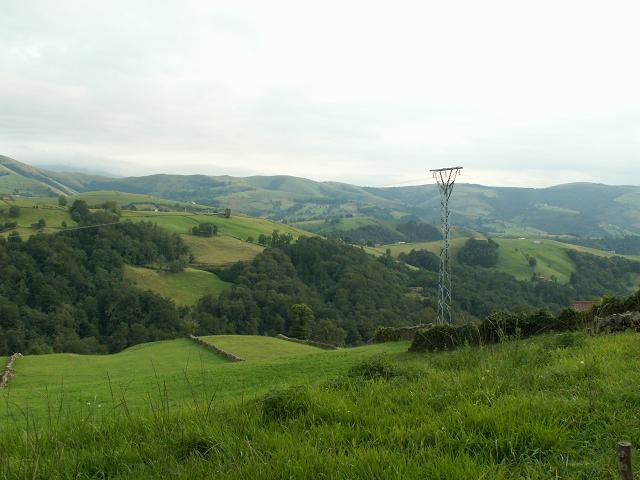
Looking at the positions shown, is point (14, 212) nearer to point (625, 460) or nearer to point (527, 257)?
point (625, 460)

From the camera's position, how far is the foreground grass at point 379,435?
3770mm

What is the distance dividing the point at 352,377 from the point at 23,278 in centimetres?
9803

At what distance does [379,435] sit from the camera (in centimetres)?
450

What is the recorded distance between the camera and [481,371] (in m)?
6.80

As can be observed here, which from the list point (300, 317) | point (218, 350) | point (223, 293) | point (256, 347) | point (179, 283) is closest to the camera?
point (218, 350)

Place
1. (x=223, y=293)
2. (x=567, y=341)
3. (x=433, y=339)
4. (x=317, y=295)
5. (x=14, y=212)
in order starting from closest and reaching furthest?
1. (x=567, y=341)
2. (x=433, y=339)
3. (x=223, y=293)
4. (x=317, y=295)
5. (x=14, y=212)

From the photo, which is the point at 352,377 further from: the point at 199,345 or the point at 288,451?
the point at 199,345

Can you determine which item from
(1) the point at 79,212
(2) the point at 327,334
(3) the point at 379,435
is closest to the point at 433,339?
(3) the point at 379,435

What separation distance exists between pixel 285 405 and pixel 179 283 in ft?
336

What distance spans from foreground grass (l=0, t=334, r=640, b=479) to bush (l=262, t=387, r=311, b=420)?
14 mm

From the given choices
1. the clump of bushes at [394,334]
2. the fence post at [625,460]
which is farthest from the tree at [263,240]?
the fence post at [625,460]

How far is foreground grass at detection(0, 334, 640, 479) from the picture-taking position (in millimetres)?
3770

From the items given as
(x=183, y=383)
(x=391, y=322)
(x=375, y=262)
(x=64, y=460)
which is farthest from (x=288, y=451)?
(x=375, y=262)

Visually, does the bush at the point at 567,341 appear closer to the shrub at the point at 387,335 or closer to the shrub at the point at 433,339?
the shrub at the point at 433,339
